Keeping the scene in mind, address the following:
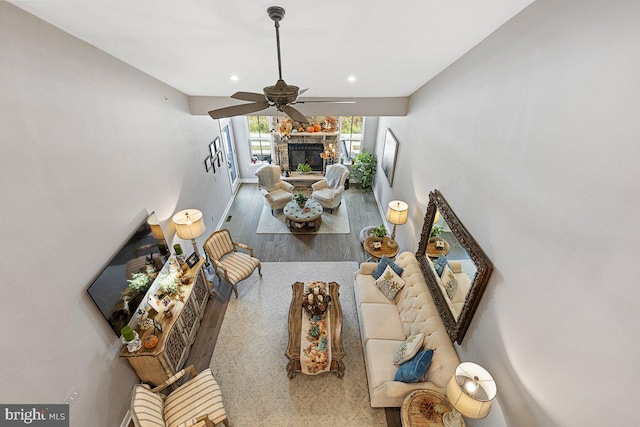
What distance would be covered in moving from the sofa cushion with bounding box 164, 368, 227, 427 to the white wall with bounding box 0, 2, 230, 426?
594 mm

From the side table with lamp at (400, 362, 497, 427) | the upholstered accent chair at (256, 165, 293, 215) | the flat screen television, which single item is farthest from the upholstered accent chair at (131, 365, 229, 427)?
the upholstered accent chair at (256, 165, 293, 215)

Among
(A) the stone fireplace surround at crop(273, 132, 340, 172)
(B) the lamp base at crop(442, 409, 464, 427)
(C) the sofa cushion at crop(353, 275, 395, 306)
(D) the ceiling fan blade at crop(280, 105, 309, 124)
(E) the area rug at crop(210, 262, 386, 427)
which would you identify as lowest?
(E) the area rug at crop(210, 262, 386, 427)

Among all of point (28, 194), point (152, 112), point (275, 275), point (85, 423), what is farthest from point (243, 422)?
point (152, 112)

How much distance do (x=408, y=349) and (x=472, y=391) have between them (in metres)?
0.91

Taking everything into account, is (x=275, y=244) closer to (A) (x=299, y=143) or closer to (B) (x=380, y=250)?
(B) (x=380, y=250)

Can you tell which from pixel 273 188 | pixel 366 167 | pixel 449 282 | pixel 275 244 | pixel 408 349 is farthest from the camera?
pixel 366 167

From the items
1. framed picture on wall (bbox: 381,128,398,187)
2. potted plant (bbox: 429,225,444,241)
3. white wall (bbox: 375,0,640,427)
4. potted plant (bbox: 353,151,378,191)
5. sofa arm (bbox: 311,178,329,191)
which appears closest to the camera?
white wall (bbox: 375,0,640,427)

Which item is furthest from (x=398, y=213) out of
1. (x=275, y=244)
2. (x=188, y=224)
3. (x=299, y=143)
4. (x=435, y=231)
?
(x=299, y=143)

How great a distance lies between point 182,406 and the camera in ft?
9.90

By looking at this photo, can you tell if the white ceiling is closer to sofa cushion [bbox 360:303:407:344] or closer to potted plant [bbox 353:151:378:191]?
sofa cushion [bbox 360:303:407:344]

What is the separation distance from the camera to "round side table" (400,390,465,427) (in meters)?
2.80

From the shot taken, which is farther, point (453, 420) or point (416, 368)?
point (416, 368)

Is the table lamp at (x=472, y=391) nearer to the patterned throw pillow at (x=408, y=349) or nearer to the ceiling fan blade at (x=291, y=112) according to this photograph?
the patterned throw pillow at (x=408, y=349)

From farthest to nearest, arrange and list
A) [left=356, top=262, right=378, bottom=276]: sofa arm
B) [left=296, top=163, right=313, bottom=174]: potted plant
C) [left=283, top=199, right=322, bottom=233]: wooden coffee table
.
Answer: [left=296, top=163, right=313, bottom=174]: potted plant, [left=283, top=199, right=322, bottom=233]: wooden coffee table, [left=356, top=262, right=378, bottom=276]: sofa arm
